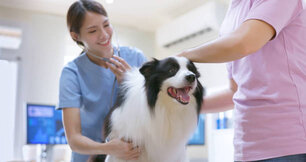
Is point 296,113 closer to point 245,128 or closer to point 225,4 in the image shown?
point 245,128

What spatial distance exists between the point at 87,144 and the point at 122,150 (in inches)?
6.6

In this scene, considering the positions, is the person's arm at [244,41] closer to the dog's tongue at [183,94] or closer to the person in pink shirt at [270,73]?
the person in pink shirt at [270,73]

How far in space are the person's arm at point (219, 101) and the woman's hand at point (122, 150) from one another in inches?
13.6

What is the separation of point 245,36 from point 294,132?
12.3 inches

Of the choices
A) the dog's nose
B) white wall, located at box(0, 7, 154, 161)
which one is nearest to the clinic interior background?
white wall, located at box(0, 7, 154, 161)

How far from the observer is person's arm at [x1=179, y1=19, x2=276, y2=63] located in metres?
1.03

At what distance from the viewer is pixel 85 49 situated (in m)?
1.73

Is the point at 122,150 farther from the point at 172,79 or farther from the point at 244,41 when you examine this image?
the point at 244,41

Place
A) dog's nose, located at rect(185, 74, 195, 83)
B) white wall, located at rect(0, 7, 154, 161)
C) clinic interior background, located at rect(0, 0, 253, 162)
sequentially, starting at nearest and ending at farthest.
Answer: dog's nose, located at rect(185, 74, 195, 83)
clinic interior background, located at rect(0, 0, 253, 162)
white wall, located at rect(0, 7, 154, 161)

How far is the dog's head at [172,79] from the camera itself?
132 centimetres

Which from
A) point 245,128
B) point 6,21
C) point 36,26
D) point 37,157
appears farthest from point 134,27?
point 245,128

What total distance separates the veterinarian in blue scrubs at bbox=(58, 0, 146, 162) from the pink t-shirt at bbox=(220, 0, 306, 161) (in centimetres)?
66

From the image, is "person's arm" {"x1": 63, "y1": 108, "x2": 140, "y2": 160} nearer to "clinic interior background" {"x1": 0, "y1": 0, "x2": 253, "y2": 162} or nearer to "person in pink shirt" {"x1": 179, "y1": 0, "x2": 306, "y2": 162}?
"person in pink shirt" {"x1": 179, "y1": 0, "x2": 306, "y2": 162}

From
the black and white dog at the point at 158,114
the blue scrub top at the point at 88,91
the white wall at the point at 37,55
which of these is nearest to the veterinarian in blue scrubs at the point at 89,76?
the blue scrub top at the point at 88,91
